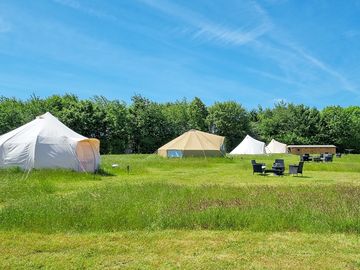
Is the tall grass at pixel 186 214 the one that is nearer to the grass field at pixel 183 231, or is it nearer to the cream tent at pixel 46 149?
the grass field at pixel 183 231

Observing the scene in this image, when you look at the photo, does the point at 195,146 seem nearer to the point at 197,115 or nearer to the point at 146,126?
the point at 146,126

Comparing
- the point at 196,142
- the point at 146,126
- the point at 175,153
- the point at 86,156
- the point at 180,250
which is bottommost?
the point at 180,250

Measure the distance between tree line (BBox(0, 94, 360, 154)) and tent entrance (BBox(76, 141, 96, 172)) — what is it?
90.7ft

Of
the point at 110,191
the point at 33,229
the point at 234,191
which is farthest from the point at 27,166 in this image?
the point at 33,229

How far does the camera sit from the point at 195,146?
3988 centimetres

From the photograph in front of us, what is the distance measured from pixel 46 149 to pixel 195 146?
20.7 meters

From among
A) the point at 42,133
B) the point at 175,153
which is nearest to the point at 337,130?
the point at 175,153

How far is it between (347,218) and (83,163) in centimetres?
1642

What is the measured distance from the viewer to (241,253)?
6215 millimetres

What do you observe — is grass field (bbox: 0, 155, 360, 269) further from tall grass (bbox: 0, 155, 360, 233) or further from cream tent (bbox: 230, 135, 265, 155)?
cream tent (bbox: 230, 135, 265, 155)

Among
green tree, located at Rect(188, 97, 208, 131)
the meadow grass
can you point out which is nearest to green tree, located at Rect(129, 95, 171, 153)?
green tree, located at Rect(188, 97, 208, 131)

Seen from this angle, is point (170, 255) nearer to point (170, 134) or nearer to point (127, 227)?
point (127, 227)

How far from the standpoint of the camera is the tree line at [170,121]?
5053 cm

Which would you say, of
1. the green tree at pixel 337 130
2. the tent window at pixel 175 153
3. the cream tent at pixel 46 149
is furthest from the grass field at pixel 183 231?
the green tree at pixel 337 130
